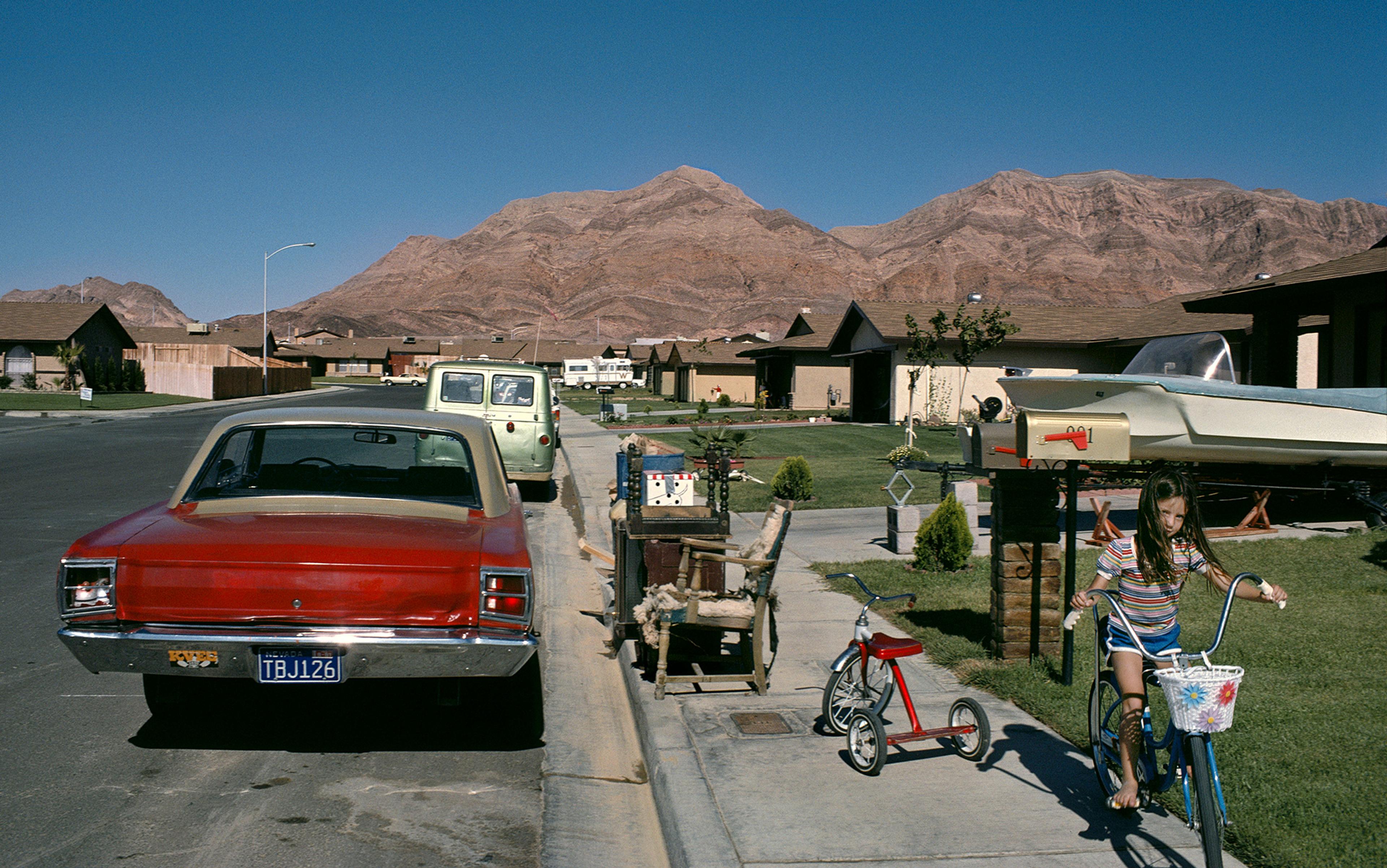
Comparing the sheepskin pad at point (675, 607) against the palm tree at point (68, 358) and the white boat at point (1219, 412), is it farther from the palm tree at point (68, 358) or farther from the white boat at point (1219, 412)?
the palm tree at point (68, 358)

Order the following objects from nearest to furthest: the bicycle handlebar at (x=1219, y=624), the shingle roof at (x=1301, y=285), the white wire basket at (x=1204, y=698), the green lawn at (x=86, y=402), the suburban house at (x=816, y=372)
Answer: the white wire basket at (x=1204, y=698), the bicycle handlebar at (x=1219, y=624), the shingle roof at (x=1301, y=285), the green lawn at (x=86, y=402), the suburban house at (x=816, y=372)

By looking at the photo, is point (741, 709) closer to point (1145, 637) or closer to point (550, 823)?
point (550, 823)

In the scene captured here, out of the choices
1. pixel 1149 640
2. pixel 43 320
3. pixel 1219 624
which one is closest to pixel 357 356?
pixel 43 320

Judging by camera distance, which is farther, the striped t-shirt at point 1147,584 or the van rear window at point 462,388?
the van rear window at point 462,388

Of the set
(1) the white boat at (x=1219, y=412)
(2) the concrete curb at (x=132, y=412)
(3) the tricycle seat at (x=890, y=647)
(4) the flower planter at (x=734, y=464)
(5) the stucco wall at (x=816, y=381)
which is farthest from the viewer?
(5) the stucco wall at (x=816, y=381)

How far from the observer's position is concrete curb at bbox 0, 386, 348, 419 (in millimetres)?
36344

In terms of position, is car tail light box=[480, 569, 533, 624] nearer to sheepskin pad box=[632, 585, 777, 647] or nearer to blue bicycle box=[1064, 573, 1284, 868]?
sheepskin pad box=[632, 585, 777, 647]

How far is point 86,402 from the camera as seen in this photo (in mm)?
43000

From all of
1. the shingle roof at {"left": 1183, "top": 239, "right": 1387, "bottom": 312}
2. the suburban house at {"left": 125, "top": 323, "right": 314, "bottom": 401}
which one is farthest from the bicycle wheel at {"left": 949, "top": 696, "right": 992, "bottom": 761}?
Answer: the suburban house at {"left": 125, "top": 323, "right": 314, "bottom": 401}

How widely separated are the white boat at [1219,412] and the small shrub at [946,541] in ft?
3.93

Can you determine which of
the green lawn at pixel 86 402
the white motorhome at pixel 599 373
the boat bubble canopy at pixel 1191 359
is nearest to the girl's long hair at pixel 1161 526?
the boat bubble canopy at pixel 1191 359

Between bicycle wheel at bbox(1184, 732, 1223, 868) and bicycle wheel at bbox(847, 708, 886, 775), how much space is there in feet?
4.77

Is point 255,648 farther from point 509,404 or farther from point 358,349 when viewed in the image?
point 358,349

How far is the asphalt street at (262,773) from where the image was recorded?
13.6ft
